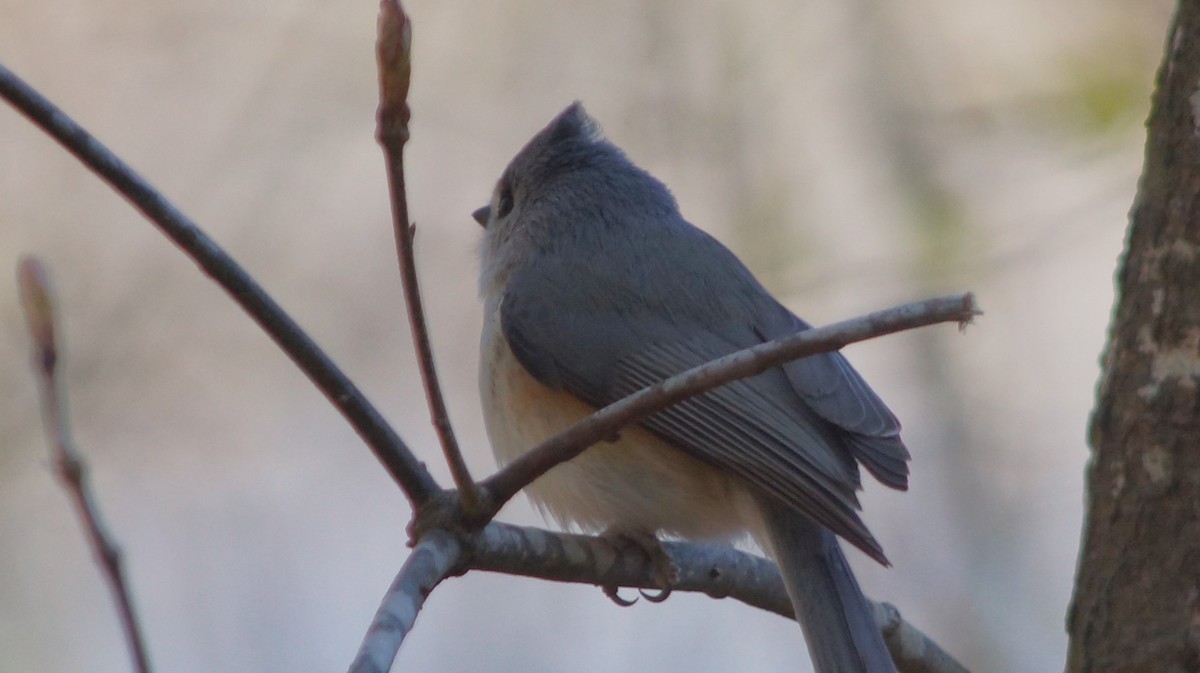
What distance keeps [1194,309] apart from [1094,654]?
402 millimetres

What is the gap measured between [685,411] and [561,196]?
1.08m

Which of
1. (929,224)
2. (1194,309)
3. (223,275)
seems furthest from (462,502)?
(929,224)

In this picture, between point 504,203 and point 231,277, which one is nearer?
point 231,277

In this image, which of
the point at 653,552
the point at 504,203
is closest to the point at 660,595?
the point at 653,552

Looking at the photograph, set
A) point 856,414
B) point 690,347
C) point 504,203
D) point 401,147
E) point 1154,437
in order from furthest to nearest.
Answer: point 504,203
point 690,347
point 856,414
point 1154,437
point 401,147

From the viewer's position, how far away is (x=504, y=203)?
382 centimetres

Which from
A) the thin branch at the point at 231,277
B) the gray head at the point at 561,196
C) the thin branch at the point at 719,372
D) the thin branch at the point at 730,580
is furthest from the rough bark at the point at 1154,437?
the gray head at the point at 561,196

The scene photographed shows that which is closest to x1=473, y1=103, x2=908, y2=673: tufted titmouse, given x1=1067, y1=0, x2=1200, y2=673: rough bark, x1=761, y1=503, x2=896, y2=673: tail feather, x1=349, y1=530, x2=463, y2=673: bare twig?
x1=761, y1=503, x2=896, y2=673: tail feather

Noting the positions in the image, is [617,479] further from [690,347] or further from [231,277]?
[231,277]

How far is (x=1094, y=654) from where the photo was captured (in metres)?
1.53

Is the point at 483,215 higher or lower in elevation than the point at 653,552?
higher

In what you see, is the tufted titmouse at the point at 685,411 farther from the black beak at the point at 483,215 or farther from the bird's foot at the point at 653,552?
the black beak at the point at 483,215

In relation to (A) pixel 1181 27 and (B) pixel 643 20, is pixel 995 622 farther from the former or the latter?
(A) pixel 1181 27

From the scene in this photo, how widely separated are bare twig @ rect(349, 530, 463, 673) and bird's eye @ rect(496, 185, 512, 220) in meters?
1.94
